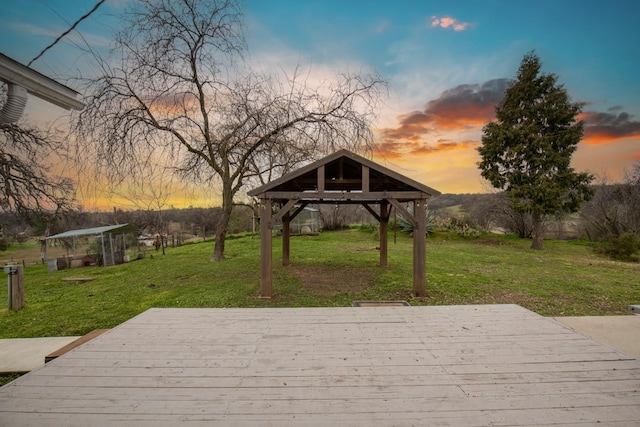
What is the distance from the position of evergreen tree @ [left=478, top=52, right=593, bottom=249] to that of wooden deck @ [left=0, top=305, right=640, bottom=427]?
13444 millimetres

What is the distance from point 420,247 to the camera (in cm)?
601

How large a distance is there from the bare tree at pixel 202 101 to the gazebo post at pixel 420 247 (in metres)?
2.89

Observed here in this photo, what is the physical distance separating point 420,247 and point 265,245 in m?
3.28

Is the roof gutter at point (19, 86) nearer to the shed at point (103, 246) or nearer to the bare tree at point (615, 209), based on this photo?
the shed at point (103, 246)

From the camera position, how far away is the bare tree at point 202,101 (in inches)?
309

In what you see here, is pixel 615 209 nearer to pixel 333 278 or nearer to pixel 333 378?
pixel 333 278

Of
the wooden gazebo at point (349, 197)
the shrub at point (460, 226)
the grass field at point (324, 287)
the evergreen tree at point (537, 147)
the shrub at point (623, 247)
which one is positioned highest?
the evergreen tree at point (537, 147)

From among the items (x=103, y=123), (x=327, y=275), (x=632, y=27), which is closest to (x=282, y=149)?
(x=327, y=275)

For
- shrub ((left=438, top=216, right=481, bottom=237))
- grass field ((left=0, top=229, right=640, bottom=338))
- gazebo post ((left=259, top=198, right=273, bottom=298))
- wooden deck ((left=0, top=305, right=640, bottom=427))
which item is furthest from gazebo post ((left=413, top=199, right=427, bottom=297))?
shrub ((left=438, top=216, right=481, bottom=237))

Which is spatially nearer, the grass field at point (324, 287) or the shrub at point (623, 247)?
the grass field at point (324, 287)

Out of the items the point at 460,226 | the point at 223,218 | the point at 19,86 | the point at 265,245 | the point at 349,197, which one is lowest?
the point at 460,226

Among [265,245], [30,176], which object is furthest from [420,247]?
[30,176]

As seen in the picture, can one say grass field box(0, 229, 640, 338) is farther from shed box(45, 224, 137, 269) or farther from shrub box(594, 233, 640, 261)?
shed box(45, 224, 137, 269)

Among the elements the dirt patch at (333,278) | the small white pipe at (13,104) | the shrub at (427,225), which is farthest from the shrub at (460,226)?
the small white pipe at (13,104)
